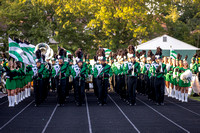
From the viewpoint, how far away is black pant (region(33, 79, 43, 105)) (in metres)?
17.2

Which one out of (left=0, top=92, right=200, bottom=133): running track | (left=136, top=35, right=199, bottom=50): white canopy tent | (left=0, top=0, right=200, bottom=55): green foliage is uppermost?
(left=0, top=0, right=200, bottom=55): green foliage

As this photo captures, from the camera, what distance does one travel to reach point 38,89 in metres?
17.5

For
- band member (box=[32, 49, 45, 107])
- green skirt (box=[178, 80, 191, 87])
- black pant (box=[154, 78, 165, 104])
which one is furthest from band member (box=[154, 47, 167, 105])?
band member (box=[32, 49, 45, 107])

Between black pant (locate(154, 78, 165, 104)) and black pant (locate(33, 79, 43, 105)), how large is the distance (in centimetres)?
458

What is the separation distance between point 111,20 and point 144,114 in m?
28.1

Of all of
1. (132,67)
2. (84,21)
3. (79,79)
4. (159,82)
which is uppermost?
(84,21)

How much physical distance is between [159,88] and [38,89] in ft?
15.6

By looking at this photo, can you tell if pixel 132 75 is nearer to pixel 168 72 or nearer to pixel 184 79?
pixel 184 79

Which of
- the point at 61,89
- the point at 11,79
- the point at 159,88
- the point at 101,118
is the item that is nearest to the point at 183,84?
the point at 159,88

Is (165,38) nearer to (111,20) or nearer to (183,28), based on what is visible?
(111,20)

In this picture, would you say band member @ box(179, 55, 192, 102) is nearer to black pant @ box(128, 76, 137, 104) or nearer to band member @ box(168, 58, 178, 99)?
band member @ box(168, 58, 178, 99)

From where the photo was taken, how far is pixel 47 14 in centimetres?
4716

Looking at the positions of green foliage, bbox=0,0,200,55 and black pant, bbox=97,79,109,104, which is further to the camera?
green foliage, bbox=0,0,200,55

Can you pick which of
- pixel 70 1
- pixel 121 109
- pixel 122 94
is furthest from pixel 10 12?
pixel 121 109
